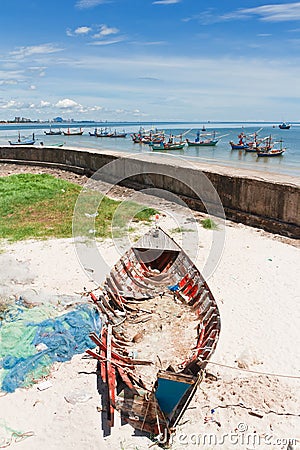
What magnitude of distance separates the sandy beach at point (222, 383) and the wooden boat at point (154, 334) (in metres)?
0.27

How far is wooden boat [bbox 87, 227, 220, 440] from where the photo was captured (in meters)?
5.11

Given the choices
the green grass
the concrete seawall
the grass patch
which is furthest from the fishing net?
the concrete seawall

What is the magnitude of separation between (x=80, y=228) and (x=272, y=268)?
6.02 metres

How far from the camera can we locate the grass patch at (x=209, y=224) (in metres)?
13.3

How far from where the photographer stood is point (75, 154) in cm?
2317

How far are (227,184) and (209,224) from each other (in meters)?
1.85

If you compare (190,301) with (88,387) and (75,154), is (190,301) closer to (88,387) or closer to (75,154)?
(88,387)

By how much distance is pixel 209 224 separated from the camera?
13523mm

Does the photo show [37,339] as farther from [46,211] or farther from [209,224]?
[46,211]

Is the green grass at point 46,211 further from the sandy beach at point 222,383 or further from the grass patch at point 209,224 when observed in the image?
the sandy beach at point 222,383

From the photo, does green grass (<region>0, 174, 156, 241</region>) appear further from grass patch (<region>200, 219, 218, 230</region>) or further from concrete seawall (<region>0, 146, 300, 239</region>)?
grass patch (<region>200, 219, 218, 230</region>)

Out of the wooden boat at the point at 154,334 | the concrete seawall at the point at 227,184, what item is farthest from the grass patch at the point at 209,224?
the wooden boat at the point at 154,334

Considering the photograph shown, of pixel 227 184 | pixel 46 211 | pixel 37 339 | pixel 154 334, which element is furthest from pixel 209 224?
pixel 37 339

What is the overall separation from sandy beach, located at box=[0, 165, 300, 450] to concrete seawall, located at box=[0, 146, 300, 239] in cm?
300
